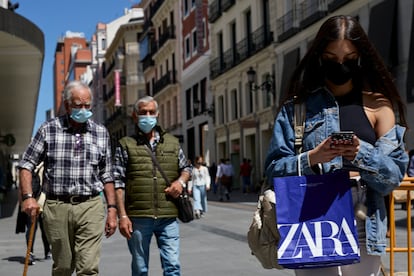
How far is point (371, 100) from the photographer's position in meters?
3.00

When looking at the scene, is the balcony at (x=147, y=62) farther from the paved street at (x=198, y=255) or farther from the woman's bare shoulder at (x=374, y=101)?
the woman's bare shoulder at (x=374, y=101)

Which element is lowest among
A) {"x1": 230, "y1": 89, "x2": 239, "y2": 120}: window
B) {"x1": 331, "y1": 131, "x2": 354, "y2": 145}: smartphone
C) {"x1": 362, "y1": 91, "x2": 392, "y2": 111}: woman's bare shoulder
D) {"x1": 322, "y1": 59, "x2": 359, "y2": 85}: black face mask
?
{"x1": 331, "y1": 131, "x2": 354, "y2": 145}: smartphone

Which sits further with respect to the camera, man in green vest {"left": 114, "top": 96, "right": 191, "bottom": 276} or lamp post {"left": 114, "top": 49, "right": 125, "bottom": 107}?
lamp post {"left": 114, "top": 49, "right": 125, "bottom": 107}

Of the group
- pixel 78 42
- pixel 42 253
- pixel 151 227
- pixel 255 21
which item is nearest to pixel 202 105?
pixel 255 21

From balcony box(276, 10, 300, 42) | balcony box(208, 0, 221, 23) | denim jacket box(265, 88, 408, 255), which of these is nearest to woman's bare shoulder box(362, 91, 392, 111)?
denim jacket box(265, 88, 408, 255)

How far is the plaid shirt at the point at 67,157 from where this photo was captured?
5.16 meters

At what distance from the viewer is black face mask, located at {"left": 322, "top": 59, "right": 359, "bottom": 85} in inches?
113

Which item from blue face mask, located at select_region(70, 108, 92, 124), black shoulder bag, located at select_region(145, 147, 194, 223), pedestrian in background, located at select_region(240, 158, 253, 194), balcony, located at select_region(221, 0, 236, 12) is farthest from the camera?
balcony, located at select_region(221, 0, 236, 12)

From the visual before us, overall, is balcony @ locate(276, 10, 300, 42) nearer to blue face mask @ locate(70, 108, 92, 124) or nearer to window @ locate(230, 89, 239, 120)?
window @ locate(230, 89, 239, 120)

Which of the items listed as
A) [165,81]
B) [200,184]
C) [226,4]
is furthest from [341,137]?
[165,81]

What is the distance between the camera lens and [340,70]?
2873 mm

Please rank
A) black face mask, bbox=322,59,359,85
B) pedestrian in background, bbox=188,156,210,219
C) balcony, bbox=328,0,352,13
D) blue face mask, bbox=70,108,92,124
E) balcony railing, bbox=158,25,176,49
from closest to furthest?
black face mask, bbox=322,59,359,85 → blue face mask, bbox=70,108,92,124 → pedestrian in background, bbox=188,156,210,219 → balcony, bbox=328,0,352,13 → balcony railing, bbox=158,25,176,49

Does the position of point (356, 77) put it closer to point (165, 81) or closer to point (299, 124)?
point (299, 124)

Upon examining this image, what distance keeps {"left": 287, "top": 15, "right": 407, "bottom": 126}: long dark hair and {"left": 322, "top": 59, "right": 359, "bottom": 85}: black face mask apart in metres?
0.06
